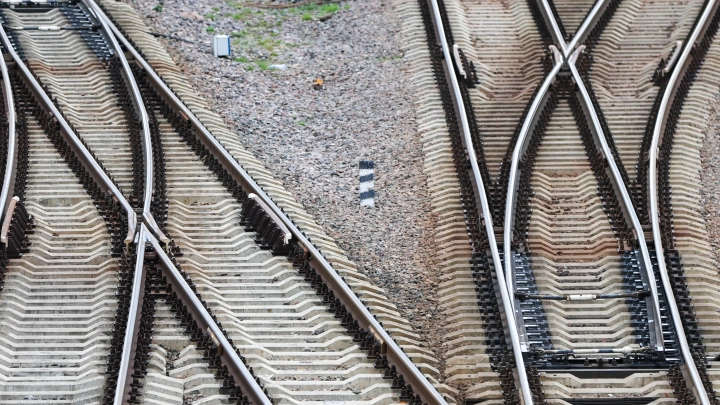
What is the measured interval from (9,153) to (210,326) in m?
4.15

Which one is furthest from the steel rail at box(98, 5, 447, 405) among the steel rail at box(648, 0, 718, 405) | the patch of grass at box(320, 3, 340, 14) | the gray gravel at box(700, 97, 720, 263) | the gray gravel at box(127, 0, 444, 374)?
the gray gravel at box(700, 97, 720, 263)

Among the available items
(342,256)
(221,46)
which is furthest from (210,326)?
(221,46)

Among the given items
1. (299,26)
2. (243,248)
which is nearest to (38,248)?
(243,248)

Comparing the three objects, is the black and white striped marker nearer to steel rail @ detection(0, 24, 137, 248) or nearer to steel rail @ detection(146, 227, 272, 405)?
steel rail @ detection(0, 24, 137, 248)

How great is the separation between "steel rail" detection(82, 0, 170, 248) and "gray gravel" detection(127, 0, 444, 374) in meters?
0.90

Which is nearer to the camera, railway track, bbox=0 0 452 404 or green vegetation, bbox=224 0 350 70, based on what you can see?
railway track, bbox=0 0 452 404

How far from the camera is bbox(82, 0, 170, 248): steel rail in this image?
12865mm

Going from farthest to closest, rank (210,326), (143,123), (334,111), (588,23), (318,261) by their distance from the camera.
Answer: (588,23) → (334,111) → (143,123) → (318,261) → (210,326)

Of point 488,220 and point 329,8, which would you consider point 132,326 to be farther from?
point 329,8

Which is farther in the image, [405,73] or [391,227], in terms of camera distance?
[405,73]

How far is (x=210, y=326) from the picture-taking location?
36.7ft

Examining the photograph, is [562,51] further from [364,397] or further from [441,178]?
[364,397]

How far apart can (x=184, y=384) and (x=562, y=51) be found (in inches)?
340

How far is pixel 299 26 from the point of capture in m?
19.3
